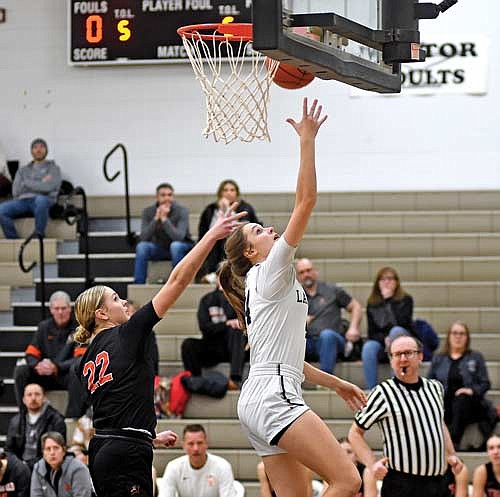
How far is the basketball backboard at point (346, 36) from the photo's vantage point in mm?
5410

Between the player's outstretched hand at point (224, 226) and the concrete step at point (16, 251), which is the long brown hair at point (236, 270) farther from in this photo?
the concrete step at point (16, 251)

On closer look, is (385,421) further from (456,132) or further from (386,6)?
(456,132)

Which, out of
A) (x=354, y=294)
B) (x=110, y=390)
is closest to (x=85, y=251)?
(x=354, y=294)

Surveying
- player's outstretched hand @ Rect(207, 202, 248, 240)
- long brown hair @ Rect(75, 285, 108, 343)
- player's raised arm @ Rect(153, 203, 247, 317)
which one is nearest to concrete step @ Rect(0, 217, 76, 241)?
long brown hair @ Rect(75, 285, 108, 343)

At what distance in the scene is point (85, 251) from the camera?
1347 cm

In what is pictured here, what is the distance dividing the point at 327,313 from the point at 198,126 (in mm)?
3907

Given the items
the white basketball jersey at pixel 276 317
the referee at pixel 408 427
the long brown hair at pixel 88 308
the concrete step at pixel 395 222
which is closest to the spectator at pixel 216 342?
the concrete step at pixel 395 222

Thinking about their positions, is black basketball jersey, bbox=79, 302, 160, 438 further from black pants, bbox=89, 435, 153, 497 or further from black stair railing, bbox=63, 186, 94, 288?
black stair railing, bbox=63, 186, 94, 288

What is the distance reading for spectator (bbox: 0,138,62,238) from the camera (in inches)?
565

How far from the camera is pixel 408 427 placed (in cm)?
792

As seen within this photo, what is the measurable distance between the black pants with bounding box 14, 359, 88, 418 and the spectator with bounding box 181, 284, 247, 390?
1.07 metres

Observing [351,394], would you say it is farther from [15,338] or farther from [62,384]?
[15,338]

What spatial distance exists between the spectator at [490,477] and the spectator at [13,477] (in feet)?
12.4

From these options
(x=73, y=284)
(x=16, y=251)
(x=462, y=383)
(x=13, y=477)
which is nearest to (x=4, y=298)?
(x=16, y=251)
